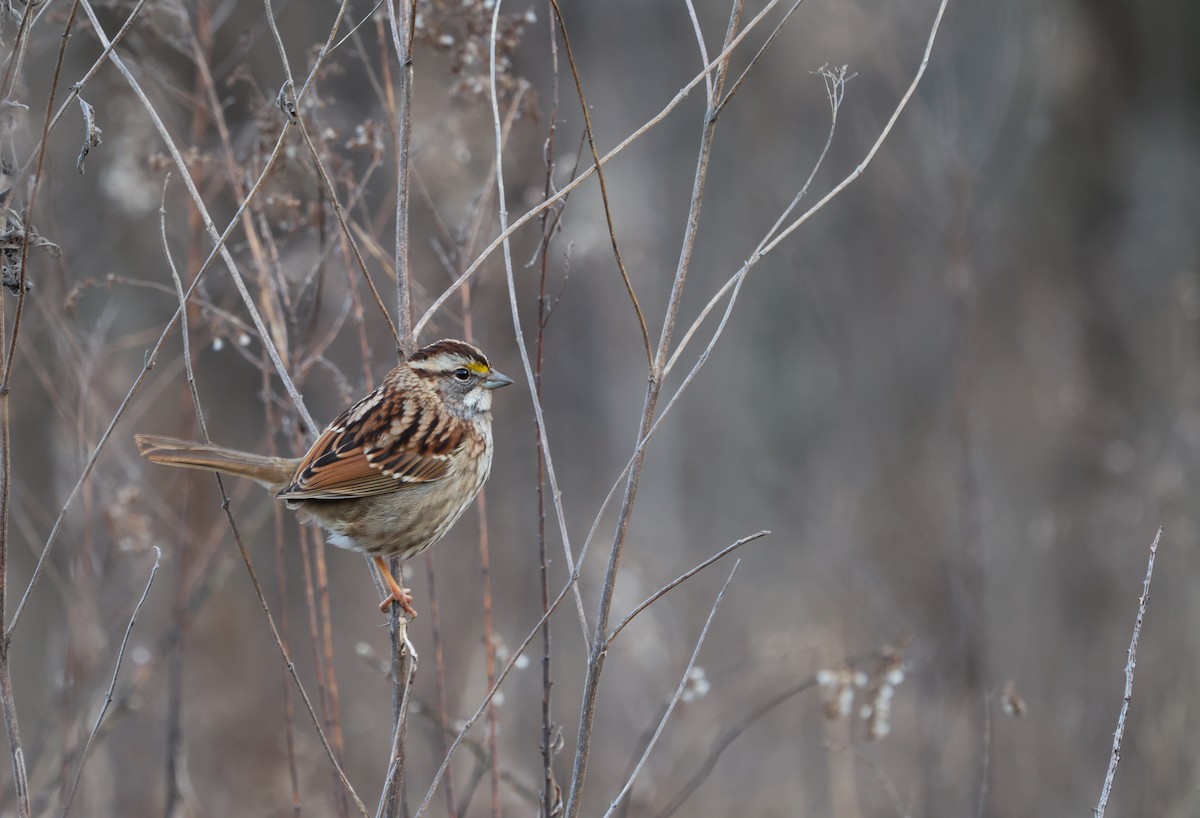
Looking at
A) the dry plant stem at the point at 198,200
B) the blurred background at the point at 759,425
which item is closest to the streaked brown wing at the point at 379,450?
the dry plant stem at the point at 198,200

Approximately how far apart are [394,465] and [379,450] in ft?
0.19

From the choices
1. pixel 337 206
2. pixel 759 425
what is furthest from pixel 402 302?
pixel 759 425

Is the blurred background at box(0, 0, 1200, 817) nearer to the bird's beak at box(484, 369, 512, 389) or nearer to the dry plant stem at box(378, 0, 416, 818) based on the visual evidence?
the bird's beak at box(484, 369, 512, 389)

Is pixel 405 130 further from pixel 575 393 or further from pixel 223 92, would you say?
pixel 575 393

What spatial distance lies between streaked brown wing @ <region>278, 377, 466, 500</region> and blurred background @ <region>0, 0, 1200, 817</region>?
32.1 inches

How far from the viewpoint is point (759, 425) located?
30.9 ft

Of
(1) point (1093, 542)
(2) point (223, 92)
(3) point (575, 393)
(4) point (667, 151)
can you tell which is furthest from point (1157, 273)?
(2) point (223, 92)

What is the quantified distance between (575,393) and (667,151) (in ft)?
7.42

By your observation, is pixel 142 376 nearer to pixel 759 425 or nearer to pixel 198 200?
pixel 198 200

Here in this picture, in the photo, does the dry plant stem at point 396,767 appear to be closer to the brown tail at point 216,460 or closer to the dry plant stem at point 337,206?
the dry plant stem at point 337,206

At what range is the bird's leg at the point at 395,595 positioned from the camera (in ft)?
8.36

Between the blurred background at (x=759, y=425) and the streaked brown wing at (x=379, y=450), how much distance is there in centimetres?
82

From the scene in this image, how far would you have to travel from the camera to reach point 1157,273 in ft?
27.5

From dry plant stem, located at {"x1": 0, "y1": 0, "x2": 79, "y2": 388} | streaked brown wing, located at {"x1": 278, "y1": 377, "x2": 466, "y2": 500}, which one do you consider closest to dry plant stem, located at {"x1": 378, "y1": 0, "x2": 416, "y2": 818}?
dry plant stem, located at {"x1": 0, "y1": 0, "x2": 79, "y2": 388}
